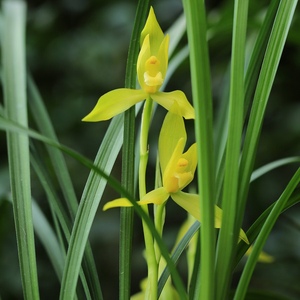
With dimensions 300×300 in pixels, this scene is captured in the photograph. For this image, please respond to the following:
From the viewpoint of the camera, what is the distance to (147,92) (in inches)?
17.5

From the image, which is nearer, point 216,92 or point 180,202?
point 180,202

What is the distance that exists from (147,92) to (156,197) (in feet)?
0.26

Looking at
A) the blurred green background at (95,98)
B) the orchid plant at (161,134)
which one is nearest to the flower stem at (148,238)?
the orchid plant at (161,134)

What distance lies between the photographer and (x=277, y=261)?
135 cm

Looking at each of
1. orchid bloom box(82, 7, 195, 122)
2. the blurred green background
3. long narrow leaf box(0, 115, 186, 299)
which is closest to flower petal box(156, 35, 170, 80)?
orchid bloom box(82, 7, 195, 122)

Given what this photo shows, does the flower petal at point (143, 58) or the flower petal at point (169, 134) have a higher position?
the flower petal at point (143, 58)

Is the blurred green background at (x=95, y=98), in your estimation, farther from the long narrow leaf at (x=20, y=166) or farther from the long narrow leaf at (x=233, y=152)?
the long narrow leaf at (x=233, y=152)

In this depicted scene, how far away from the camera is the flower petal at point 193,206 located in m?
0.43

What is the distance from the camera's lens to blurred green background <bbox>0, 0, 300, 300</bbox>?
1.38 meters

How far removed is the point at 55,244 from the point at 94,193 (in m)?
0.18

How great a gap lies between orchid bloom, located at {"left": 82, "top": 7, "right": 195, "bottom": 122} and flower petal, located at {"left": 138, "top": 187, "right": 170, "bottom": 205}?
0.20 ft

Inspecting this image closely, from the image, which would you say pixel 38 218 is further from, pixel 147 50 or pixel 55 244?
pixel 147 50

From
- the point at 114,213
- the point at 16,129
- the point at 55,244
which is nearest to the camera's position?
the point at 16,129

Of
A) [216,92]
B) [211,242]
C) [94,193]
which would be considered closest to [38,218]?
[94,193]
